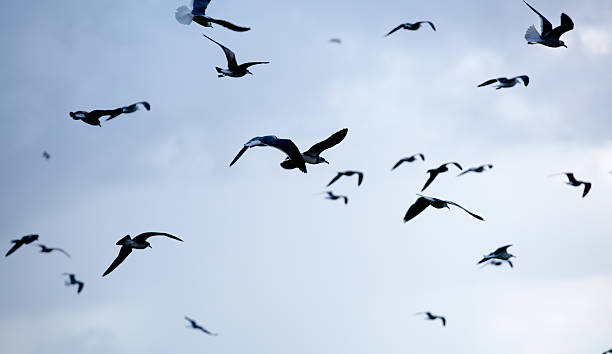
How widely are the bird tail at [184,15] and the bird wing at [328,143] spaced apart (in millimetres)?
5003

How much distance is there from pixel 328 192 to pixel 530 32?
68.1 ft

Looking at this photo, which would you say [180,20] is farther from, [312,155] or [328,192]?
[328,192]

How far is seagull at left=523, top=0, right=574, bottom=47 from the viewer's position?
2433 cm

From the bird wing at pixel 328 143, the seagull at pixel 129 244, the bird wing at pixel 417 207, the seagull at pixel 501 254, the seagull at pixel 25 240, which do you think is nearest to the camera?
the bird wing at pixel 328 143

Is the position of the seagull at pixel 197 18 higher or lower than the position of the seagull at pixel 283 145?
higher

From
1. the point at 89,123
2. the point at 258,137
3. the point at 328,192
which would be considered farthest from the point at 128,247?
the point at 328,192

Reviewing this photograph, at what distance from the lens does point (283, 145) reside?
16.6 m

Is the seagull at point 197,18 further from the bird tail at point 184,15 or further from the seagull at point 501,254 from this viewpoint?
the seagull at point 501,254

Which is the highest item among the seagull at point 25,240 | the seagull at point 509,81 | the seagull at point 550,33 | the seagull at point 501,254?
the seagull at point 550,33

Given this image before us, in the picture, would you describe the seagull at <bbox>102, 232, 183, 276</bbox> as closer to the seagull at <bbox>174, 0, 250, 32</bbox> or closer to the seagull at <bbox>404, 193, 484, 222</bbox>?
the seagull at <bbox>174, 0, 250, 32</bbox>

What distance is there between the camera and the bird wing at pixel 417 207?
20625 millimetres

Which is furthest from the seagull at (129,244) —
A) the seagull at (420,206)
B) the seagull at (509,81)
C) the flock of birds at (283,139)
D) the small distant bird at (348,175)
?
the small distant bird at (348,175)

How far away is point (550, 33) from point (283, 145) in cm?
1213

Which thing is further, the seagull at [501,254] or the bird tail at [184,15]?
the seagull at [501,254]
